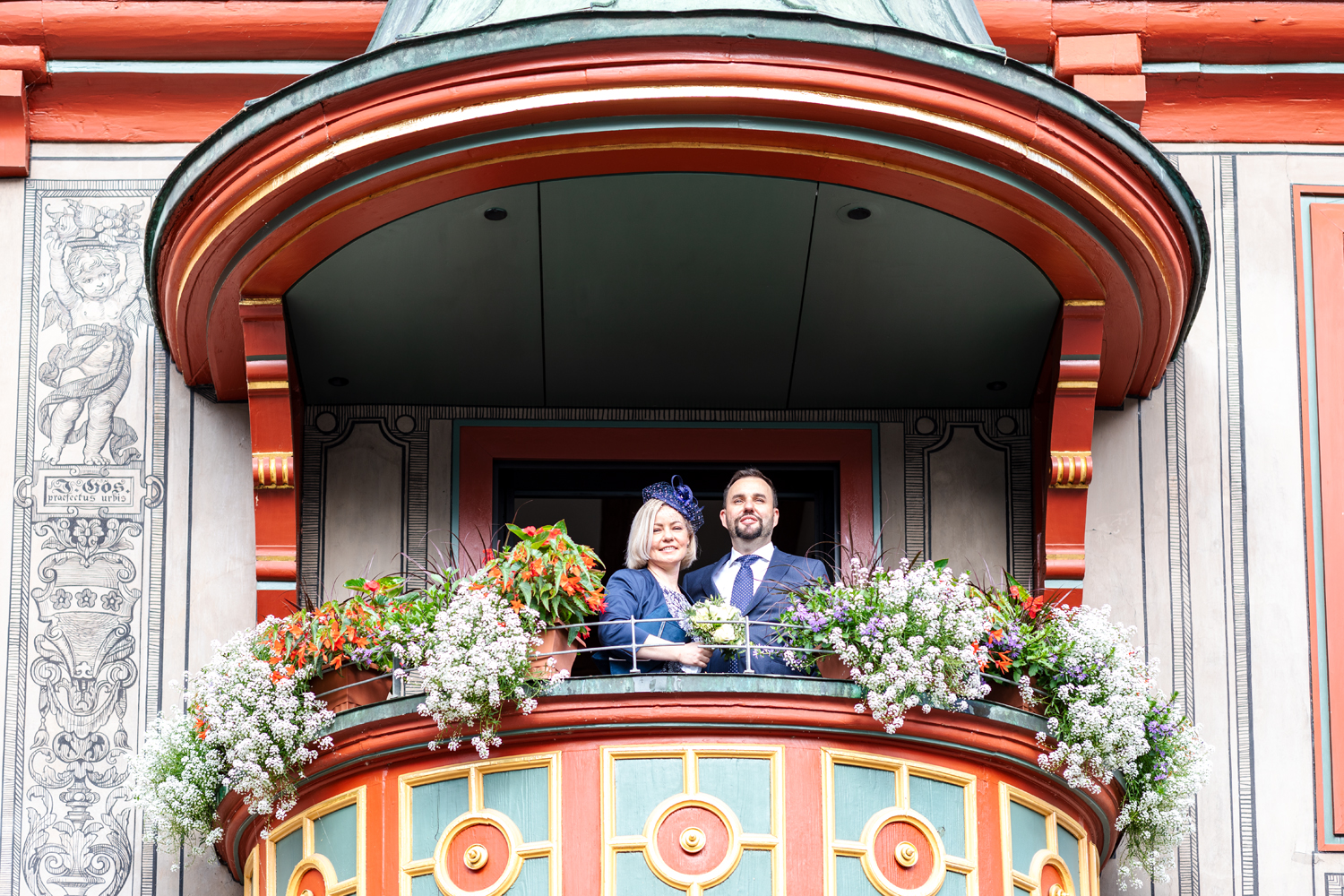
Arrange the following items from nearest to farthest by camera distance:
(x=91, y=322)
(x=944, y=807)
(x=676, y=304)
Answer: (x=944, y=807) < (x=676, y=304) < (x=91, y=322)

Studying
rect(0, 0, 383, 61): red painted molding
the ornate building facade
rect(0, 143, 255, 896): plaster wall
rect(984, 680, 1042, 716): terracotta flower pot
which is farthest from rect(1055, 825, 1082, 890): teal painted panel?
rect(0, 0, 383, 61): red painted molding

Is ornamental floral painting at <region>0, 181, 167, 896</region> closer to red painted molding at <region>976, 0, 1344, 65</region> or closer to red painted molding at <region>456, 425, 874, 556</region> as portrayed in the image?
red painted molding at <region>456, 425, 874, 556</region>

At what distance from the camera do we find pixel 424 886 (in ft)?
22.6

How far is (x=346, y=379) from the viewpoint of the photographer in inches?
340

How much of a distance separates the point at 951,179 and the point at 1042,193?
34 cm

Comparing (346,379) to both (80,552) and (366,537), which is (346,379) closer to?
(366,537)

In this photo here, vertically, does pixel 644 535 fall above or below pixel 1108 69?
below

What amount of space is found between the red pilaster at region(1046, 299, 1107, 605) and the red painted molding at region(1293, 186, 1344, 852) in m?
1.10

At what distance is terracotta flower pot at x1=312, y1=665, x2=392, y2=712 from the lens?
281 inches

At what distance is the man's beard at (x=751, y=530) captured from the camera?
809 cm

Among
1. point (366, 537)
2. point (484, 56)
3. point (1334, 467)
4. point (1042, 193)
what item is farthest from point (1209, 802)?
point (484, 56)

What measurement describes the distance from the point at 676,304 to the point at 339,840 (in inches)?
95.5

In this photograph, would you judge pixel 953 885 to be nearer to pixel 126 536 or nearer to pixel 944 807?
pixel 944 807

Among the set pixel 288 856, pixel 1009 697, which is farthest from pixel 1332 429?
pixel 288 856
